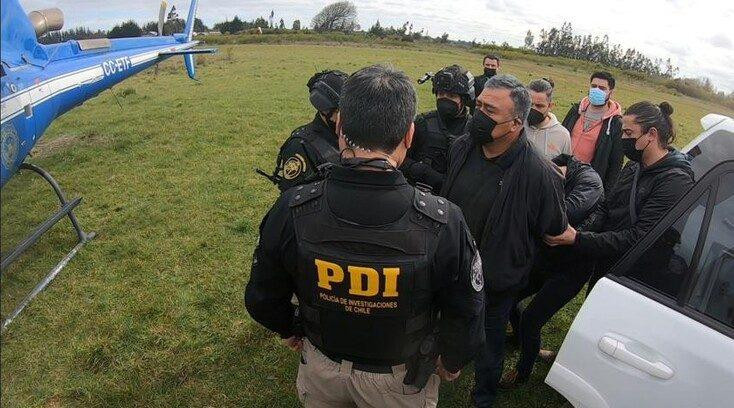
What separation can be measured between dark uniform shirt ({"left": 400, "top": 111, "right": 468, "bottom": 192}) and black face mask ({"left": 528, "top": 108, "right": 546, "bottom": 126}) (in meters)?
0.65

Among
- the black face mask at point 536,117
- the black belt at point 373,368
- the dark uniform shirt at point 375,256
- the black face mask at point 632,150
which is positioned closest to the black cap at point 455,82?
the black face mask at point 536,117

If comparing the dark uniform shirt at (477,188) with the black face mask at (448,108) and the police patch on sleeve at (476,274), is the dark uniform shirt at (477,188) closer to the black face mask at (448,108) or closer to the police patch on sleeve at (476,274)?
the police patch on sleeve at (476,274)

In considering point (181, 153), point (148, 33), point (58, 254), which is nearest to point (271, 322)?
point (58, 254)

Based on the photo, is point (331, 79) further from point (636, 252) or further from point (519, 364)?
point (519, 364)

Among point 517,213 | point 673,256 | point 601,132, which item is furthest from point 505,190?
point 601,132

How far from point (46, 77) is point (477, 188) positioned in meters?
4.51

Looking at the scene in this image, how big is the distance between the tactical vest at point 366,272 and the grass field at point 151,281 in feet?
2.65

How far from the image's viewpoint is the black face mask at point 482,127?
2.41 m

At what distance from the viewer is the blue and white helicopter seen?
10.1ft

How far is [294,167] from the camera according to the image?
2.61 meters

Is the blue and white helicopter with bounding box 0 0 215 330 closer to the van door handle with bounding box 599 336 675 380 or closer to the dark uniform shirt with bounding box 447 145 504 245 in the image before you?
the dark uniform shirt with bounding box 447 145 504 245

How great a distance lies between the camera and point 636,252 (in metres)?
1.97

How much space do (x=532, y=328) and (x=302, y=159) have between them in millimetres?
1825

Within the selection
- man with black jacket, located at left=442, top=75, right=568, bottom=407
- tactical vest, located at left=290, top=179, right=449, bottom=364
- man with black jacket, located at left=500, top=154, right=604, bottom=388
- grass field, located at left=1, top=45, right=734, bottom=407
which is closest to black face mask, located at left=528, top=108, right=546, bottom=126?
man with black jacket, located at left=500, top=154, right=604, bottom=388
